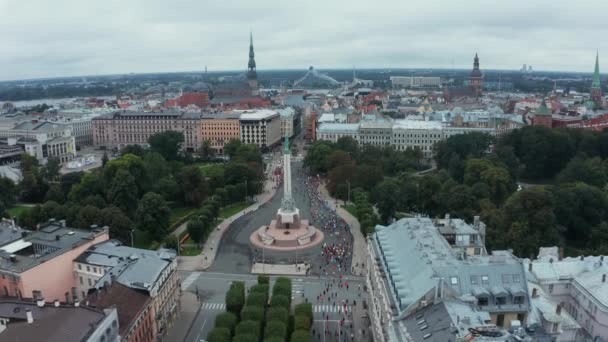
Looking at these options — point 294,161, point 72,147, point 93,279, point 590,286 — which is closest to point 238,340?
point 93,279

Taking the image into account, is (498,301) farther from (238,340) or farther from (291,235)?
(291,235)

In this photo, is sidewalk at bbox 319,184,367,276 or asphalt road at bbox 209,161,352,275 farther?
asphalt road at bbox 209,161,352,275

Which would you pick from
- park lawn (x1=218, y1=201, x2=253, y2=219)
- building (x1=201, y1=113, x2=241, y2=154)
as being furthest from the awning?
building (x1=201, y1=113, x2=241, y2=154)

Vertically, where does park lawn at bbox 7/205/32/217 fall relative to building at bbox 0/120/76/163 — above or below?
below

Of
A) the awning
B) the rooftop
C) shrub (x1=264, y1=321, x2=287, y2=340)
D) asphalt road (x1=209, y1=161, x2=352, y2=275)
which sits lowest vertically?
asphalt road (x1=209, y1=161, x2=352, y2=275)

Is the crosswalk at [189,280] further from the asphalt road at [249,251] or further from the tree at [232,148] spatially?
the tree at [232,148]

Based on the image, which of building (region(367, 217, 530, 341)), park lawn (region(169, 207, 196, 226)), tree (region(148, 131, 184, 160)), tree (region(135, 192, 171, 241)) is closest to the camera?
building (region(367, 217, 530, 341))

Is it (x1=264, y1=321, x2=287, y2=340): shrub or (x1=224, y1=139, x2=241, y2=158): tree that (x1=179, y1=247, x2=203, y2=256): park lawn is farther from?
(x1=224, y1=139, x2=241, y2=158): tree

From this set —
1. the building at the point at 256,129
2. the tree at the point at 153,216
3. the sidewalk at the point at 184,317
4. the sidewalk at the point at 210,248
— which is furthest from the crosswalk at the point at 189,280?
the building at the point at 256,129

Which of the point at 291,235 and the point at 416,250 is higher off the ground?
the point at 416,250
